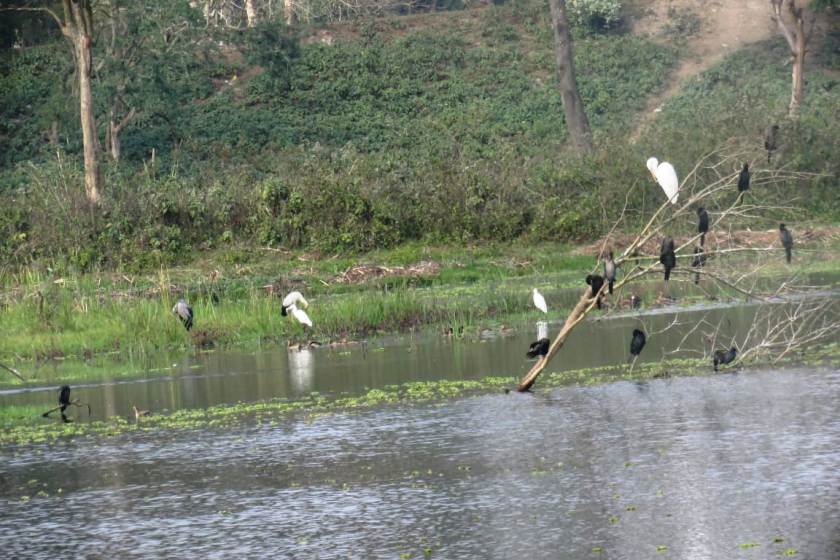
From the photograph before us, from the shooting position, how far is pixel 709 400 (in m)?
11.3

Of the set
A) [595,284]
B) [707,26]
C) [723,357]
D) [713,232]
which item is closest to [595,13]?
[707,26]

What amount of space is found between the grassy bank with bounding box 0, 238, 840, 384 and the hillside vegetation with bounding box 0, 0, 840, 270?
1.88 meters

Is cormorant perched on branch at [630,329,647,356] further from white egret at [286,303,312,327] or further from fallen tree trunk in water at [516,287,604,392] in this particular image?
white egret at [286,303,312,327]

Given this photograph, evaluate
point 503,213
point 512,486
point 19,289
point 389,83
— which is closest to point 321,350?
point 19,289

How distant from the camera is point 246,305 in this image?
64.1 feet

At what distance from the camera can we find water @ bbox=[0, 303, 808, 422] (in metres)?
13.6

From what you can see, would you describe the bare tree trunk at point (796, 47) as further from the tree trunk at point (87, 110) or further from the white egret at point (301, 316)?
the white egret at point (301, 316)

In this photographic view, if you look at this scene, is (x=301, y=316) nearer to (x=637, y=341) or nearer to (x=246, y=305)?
(x=246, y=305)

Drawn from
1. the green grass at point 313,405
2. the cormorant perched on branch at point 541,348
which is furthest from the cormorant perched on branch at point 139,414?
the cormorant perched on branch at point 541,348

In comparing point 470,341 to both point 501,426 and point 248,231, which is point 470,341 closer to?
point 501,426

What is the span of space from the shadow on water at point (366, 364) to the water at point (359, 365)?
0.04 ft

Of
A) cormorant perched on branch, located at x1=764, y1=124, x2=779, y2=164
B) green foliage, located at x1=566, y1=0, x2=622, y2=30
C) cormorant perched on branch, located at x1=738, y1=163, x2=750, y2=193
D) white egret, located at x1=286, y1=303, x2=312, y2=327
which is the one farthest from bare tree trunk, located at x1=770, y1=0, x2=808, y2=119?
cormorant perched on branch, located at x1=738, y1=163, x2=750, y2=193

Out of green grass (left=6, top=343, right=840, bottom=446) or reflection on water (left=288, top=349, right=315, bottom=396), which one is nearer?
green grass (left=6, top=343, right=840, bottom=446)

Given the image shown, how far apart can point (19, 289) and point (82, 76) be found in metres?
8.44
